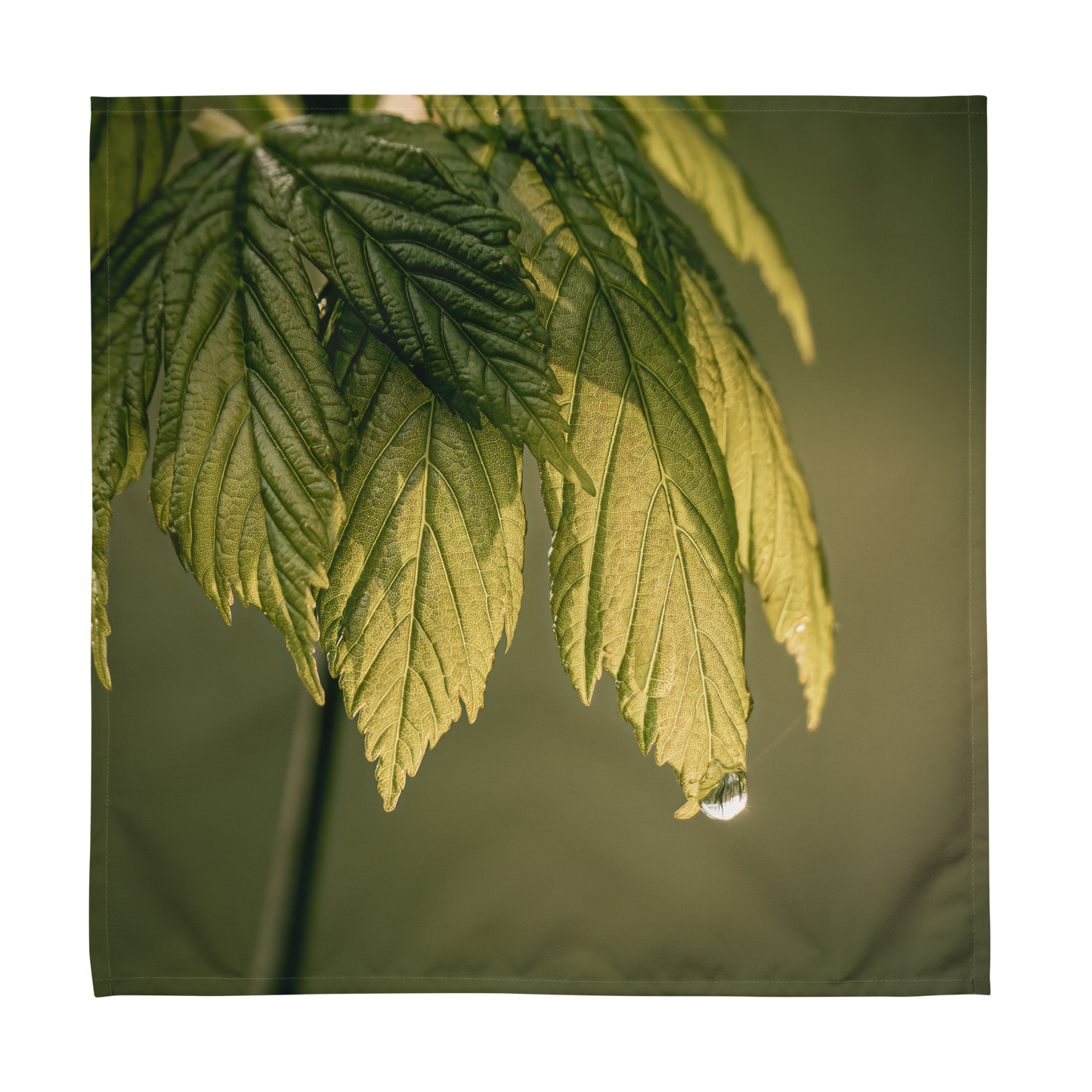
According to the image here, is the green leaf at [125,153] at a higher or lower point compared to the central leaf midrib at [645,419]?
higher

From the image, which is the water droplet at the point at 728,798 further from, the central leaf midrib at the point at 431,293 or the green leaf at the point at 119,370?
the green leaf at the point at 119,370

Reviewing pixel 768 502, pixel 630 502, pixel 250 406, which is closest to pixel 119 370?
pixel 250 406

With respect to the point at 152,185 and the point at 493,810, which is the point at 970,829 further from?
the point at 152,185

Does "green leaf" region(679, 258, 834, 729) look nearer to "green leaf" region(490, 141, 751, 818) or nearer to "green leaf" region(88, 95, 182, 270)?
"green leaf" region(490, 141, 751, 818)

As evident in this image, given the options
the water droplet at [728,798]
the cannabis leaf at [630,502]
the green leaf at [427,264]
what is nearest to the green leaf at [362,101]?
the green leaf at [427,264]

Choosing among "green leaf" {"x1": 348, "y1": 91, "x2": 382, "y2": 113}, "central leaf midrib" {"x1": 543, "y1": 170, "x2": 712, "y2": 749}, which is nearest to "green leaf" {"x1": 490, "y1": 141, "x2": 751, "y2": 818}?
"central leaf midrib" {"x1": 543, "y1": 170, "x2": 712, "y2": 749}

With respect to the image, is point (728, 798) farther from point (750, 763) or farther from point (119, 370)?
point (119, 370)
